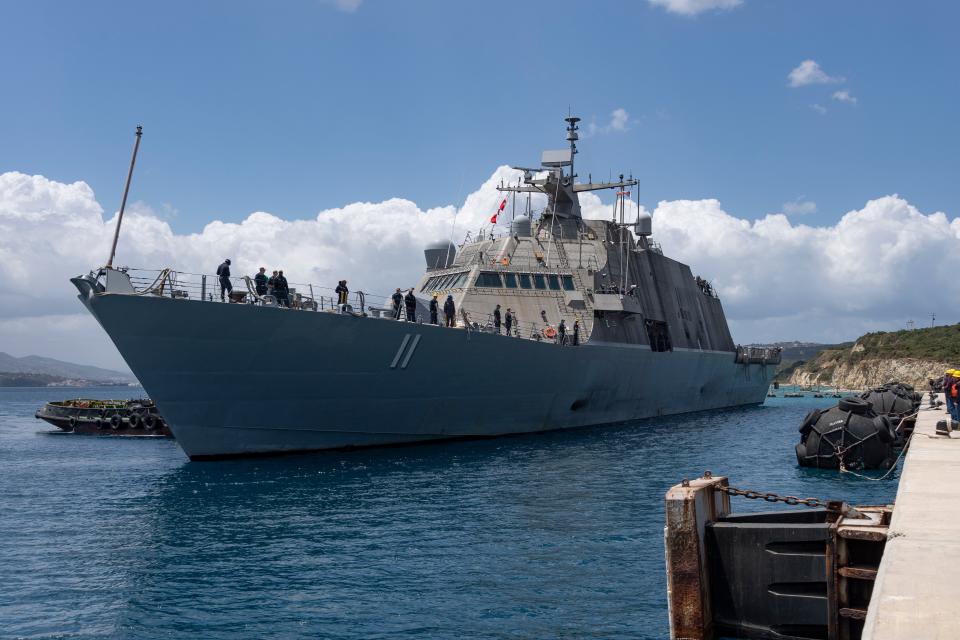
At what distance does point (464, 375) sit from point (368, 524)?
9.05m

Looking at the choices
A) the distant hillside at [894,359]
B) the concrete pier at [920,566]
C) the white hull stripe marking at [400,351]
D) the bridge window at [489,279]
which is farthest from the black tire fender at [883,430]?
the distant hillside at [894,359]

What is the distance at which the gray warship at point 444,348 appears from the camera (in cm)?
1748

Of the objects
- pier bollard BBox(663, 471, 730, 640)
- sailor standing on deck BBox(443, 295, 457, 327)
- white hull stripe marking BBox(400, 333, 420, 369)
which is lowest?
pier bollard BBox(663, 471, 730, 640)

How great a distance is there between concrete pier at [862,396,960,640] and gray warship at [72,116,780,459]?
41.7ft

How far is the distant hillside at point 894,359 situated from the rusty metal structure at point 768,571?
8196 centimetres

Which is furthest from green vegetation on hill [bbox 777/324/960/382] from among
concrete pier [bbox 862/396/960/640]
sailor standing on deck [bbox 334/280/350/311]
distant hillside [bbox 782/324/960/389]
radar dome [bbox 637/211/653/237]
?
concrete pier [bbox 862/396/960/640]

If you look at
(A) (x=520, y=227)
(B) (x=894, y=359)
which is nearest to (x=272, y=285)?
(A) (x=520, y=227)

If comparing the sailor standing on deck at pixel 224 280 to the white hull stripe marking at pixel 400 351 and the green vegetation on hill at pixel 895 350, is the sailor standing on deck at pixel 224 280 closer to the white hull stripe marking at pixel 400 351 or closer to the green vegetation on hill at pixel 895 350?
the white hull stripe marking at pixel 400 351

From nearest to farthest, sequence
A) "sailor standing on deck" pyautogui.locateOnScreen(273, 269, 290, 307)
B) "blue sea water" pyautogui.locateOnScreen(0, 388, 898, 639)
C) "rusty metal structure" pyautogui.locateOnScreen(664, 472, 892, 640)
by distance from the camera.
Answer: "rusty metal structure" pyautogui.locateOnScreen(664, 472, 892, 640)
"blue sea water" pyautogui.locateOnScreen(0, 388, 898, 639)
"sailor standing on deck" pyautogui.locateOnScreen(273, 269, 290, 307)

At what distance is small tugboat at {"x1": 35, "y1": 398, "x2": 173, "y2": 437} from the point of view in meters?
32.2

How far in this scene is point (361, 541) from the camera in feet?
38.2

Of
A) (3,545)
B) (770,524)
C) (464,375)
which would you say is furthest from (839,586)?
(464,375)

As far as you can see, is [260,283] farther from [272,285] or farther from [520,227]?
[520,227]

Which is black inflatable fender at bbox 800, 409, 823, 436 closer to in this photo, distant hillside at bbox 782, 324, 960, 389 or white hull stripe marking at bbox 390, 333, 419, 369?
white hull stripe marking at bbox 390, 333, 419, 369
